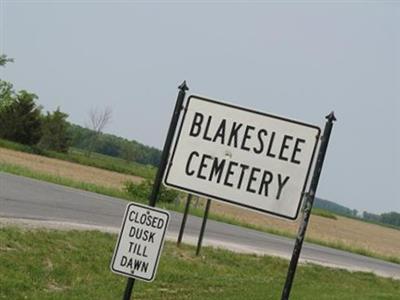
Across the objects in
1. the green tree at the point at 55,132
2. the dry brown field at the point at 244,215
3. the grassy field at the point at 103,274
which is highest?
the green tree at the point at 55,132

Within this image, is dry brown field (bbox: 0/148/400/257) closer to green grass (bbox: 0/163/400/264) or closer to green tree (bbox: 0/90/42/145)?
green grass (bbox: 0/163/400/264)

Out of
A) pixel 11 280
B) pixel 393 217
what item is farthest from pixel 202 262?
pixel 393 217

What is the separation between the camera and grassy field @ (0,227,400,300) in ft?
32.3

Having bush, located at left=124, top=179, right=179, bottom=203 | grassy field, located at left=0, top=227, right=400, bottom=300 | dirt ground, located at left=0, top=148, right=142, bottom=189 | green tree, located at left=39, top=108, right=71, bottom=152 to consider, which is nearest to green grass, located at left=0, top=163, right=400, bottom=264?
bush, located at left=124, top=179, right=179, bottom=203

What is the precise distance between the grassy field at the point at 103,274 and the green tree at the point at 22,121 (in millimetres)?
64111

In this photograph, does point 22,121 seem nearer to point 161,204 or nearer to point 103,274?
point 161,204

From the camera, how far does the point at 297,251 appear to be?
4.49 meters

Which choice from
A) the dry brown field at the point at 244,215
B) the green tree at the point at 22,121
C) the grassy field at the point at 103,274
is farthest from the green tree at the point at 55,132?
the grassy field at the point at 103,274

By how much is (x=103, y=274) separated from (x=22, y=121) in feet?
229

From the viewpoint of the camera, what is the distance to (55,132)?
8419cm

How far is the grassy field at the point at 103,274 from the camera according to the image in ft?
32.3

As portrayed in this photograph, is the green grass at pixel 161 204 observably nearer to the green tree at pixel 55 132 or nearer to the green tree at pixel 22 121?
the green tree at pixel 22 121

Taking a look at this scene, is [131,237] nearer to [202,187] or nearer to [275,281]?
[202,187]

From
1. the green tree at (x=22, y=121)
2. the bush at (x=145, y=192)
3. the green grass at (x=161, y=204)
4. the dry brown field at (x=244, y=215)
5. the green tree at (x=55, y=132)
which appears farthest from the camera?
the green tree at (x=55, y=132)
